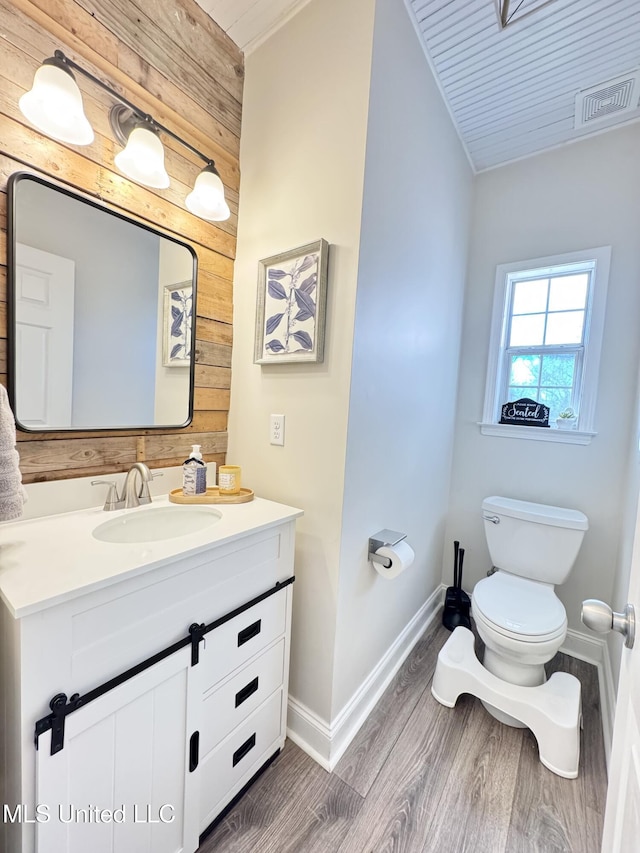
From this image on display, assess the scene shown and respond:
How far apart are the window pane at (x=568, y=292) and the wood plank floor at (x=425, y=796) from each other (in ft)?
6.74

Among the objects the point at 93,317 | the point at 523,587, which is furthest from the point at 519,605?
the point at 93,317

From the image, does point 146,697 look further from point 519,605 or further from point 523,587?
point 523,587

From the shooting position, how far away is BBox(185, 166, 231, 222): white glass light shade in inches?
53.1

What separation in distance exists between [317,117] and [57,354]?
1.26 metres

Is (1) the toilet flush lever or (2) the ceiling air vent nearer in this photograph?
(1) the toilet flush lever

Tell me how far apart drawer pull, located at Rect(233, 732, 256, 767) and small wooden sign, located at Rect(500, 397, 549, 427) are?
2.01 m

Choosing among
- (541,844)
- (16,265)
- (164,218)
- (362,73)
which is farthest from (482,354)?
(16,265)

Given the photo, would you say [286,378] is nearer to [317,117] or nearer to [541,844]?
[317,117]

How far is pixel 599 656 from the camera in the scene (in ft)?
6.32

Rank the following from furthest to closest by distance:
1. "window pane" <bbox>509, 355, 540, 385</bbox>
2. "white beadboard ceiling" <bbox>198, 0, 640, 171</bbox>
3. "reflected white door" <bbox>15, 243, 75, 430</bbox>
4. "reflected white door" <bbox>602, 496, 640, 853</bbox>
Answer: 1. "window pane" <bbox>509, 355, 540, 385</bbox>
2. "white beadboard ceiling" <bbox>198, 0, 640, 171</bbox>
3. "reflected white door" <bbox>15, 243, 75, 430</bbox>
4. "reflected white door" <bbox>602, 496, 640, 853</bbox>

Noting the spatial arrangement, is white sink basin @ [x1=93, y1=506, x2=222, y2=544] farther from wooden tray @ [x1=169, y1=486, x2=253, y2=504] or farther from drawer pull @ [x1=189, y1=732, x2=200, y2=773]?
drawer pull @ [x1=189, y1=732, x2=200, y2=773]

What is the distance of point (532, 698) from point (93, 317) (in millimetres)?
2208

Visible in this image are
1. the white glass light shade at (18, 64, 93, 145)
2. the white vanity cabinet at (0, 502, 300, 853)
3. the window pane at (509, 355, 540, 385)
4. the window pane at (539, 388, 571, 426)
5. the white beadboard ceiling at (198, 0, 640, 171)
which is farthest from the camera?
the window pane at (509, 355, 540, 385)

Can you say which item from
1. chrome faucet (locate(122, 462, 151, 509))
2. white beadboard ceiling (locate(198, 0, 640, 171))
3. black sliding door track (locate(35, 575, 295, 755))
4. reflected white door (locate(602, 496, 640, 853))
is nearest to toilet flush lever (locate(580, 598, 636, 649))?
reflected white door (locate(602, 496, 640, 853))
